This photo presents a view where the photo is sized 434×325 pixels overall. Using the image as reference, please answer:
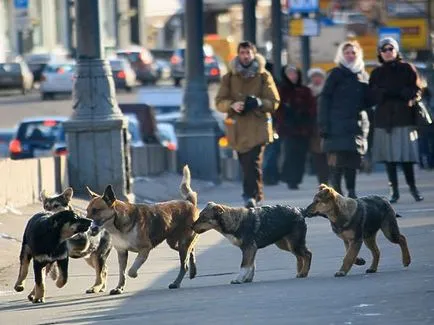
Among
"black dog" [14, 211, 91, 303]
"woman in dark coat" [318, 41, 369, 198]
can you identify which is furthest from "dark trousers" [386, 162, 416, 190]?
"black dog" [14, 211, 91, 303]

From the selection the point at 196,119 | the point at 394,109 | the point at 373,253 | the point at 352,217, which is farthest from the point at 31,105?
the point at 352,217

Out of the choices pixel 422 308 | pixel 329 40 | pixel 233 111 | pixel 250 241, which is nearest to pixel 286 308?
pixel 422 308

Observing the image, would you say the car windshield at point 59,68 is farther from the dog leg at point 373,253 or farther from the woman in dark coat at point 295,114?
the dog leg at point 373,253

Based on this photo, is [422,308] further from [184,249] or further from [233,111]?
[233,111]

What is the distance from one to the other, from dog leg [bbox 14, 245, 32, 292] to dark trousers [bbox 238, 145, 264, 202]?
22.2 ft

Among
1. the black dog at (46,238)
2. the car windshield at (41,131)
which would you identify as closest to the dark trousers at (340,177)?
the black dog at (46,238)

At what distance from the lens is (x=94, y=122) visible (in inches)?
747

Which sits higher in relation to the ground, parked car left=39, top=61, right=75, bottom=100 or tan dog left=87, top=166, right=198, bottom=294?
tan dog left=87, top=166, right=198, bottom=294

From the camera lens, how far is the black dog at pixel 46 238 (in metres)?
11.6

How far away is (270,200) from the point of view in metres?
21.4

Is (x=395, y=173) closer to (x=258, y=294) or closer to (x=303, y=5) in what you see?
(x=258, y=294)

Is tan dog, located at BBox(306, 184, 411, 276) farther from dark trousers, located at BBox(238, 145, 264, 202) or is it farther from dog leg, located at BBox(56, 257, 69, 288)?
dark trousers, located at BBox(238, 145, 264, 202)

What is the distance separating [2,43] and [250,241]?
207 feet

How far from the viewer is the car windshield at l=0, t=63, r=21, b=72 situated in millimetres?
64550
